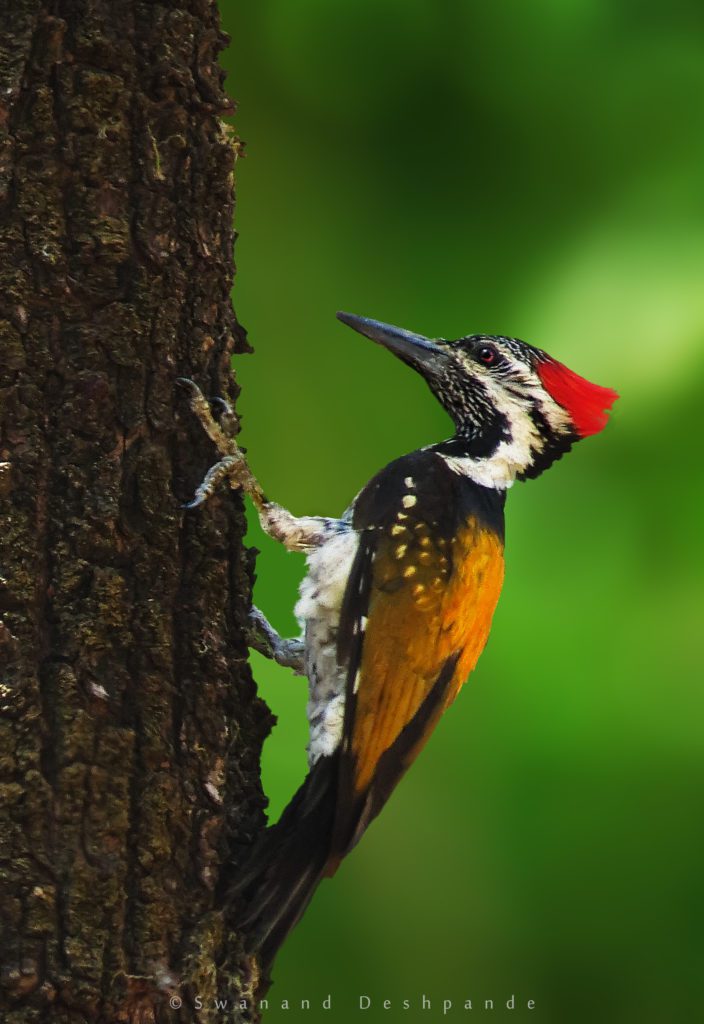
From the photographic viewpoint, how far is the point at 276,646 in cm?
272

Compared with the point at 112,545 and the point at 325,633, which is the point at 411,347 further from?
the point at 112,545

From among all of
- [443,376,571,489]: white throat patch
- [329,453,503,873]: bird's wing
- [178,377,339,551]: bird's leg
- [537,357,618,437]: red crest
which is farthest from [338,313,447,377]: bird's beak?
[178,377,339,551]: bird's leg

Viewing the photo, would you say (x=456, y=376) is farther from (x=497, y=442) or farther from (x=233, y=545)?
(x=233, y=545)

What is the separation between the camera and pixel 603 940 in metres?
3.42

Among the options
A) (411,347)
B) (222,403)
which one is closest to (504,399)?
(411,347)

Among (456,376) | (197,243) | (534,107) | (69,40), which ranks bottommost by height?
(456,376)

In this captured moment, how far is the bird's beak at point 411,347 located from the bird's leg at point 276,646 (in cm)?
82

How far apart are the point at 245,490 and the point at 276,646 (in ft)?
1.42

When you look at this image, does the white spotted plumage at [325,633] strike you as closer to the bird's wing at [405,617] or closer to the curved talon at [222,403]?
the bird's wing at [405,617]

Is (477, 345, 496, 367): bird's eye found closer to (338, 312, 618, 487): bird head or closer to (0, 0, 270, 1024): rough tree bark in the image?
(338, 312, 618, 487): bird head

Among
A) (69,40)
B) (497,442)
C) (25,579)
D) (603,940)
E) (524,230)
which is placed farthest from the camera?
(524,230)

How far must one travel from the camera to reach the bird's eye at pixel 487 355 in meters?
3.21

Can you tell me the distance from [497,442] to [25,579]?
5.09 feet

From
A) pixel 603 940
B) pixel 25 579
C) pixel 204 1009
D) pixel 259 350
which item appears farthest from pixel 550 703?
pixel 25 579
